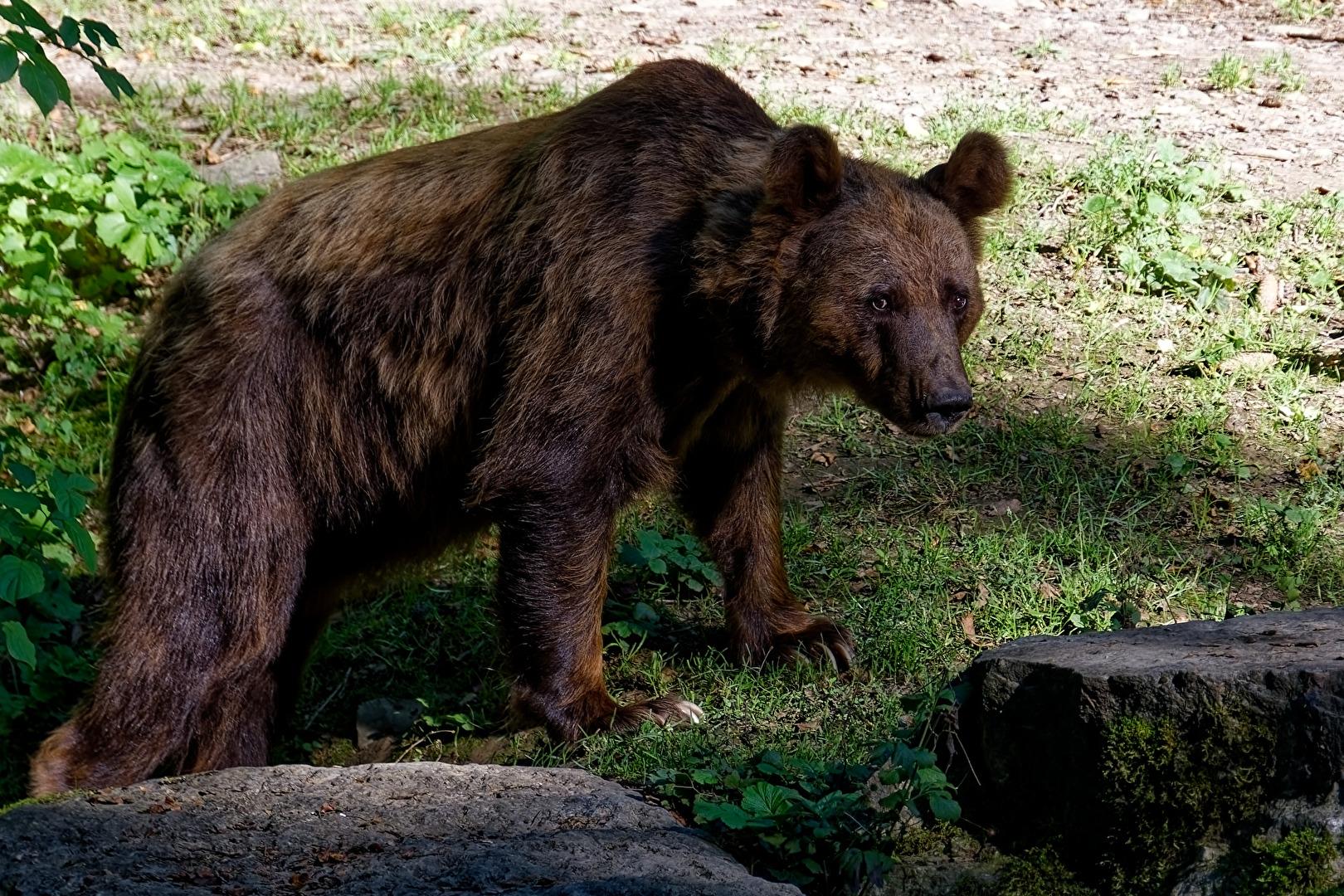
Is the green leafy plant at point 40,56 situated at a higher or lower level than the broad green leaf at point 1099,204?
higher

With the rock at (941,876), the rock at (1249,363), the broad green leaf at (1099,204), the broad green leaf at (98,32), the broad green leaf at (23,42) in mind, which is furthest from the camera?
the broad green leaf at (1099,204)

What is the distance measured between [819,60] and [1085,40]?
6.76 ft

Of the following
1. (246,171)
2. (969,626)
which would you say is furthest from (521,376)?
(246,171)

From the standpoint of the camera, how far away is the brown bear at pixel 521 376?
4590 mm

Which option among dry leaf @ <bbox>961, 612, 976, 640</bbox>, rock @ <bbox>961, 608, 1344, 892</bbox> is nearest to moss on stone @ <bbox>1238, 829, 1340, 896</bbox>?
rock @ <bbox>961, 608, 1344, 892</bbox>

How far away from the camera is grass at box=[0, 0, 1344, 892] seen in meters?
5.27

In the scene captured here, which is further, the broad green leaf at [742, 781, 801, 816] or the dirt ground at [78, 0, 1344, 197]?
the dirt ground at [78, 0, 1344, 197]

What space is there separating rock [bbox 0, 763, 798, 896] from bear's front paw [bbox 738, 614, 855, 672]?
1.41 metres

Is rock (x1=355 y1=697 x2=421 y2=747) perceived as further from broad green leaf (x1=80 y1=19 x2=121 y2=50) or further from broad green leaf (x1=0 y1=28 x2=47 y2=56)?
broad green leaf (x1=0 y1=28 x2=47 y2=56)

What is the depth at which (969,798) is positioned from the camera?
3.60m

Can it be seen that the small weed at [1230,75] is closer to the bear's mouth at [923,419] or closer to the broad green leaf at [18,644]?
the bear's mouth at [923,419]

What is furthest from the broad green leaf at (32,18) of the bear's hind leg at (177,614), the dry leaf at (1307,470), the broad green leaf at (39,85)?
the dry leaf at (1307,470)

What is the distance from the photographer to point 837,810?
3.72 meters

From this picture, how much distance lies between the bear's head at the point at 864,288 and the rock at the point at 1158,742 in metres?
1.15
